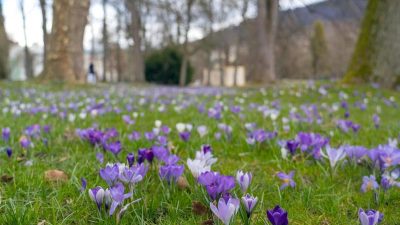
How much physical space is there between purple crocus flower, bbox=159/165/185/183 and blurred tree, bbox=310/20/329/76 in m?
39.2

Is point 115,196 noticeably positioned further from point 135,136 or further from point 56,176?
point 135,136

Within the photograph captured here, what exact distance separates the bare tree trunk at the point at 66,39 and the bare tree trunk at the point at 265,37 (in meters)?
7.15

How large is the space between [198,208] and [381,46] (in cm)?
902

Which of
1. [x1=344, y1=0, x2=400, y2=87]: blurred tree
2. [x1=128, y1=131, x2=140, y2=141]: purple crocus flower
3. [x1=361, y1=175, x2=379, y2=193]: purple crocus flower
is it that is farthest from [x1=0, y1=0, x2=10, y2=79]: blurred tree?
[x1=361, y1=175, x2=379, y2=193]: purple crocus flower

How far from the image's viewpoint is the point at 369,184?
6.25 ft

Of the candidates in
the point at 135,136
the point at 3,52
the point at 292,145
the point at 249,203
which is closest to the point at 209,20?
the point at 3,52

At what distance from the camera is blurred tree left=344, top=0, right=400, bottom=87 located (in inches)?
364

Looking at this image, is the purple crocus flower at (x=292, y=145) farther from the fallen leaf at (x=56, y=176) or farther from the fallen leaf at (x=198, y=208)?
the fallen leaf at (x=56, y=176)

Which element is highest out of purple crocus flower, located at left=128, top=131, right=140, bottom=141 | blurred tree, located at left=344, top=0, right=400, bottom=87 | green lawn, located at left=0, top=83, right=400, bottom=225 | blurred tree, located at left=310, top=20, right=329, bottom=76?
blurred tree, located at left=310, top=20, right=329, bottom=76

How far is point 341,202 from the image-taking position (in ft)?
6.16

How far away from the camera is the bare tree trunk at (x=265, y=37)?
55.7ft

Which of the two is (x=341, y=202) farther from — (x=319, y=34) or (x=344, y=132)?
(x=319, y=34)

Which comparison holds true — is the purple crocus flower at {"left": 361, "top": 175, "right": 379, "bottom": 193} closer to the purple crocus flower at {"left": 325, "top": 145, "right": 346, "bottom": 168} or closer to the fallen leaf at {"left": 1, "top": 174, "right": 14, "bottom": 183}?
the purple crocus flower at {"left": 325, "top": 145, "right": 346, "bottom": 168}

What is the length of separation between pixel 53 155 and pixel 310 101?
6.04 m
